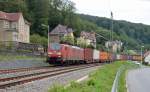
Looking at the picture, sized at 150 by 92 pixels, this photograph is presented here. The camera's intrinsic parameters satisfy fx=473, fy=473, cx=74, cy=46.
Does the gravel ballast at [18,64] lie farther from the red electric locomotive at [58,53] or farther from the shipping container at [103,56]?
the shipping container at [103,56]

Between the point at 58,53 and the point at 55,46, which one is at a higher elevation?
the point at 55,46

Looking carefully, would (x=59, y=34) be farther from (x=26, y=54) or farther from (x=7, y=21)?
(x=26, y=54)

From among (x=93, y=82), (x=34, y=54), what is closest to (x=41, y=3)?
(x=34, y=54)

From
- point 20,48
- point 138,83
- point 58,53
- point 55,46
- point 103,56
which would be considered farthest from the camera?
point 103,56

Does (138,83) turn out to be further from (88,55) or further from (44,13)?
(44,13)

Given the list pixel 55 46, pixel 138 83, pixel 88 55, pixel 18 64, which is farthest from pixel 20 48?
pixel 138 83

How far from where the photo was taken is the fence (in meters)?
59.0

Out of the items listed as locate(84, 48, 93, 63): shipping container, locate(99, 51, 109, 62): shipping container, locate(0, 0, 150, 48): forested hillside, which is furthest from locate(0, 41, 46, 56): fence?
locate(0, 0, 150, 48): forested hillside

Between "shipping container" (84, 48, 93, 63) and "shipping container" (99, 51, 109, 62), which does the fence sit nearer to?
"shipping container" (84, 48, 93, 63)

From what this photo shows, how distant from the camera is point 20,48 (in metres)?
67.6

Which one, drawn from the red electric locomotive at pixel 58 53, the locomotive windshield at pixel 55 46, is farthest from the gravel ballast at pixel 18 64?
the locomotive windshield at pixel 55 46

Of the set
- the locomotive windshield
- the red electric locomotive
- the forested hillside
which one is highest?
the forested hillside

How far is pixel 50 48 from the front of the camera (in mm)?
57188

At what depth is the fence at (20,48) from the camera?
194 ft
